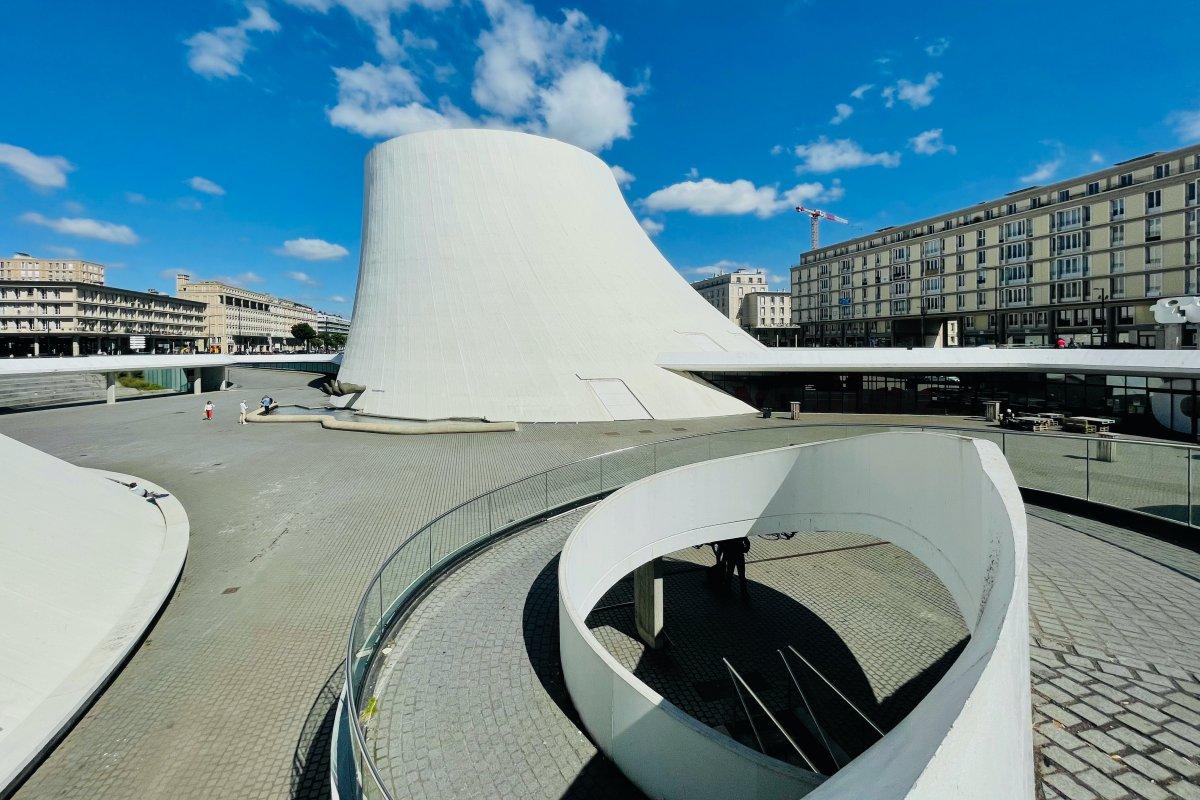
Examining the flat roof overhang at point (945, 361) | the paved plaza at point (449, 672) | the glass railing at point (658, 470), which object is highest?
the flat roof overhang at point (945, 361)

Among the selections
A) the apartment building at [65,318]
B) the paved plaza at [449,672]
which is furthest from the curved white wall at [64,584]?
the apartment building at [65,318]

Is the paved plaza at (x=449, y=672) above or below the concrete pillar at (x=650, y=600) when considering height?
above

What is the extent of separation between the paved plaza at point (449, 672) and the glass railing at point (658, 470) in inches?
4.0

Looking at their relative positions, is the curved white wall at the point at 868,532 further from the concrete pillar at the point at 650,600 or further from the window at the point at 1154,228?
the window at the point at 1154,228

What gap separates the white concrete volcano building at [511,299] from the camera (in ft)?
63.7

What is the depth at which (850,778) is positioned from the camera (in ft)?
6.45

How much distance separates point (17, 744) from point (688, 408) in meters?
17.4

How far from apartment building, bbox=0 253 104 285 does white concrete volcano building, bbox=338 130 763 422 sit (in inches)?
2695

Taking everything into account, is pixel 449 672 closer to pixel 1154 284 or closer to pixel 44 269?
pixel 1154 284

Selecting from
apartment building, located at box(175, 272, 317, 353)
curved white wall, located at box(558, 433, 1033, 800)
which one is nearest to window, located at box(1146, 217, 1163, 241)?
curved white wall, located at box(558, 433, 1033, 800)

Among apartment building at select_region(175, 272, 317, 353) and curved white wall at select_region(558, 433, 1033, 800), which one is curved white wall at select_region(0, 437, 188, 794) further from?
apartment building at select_region(175, 272, 317, 353)

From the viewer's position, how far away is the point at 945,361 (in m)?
17.8

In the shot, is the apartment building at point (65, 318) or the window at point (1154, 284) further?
the apartment building at point (65, 318)

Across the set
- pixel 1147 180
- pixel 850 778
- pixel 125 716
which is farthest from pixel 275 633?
pixel 1147 180
